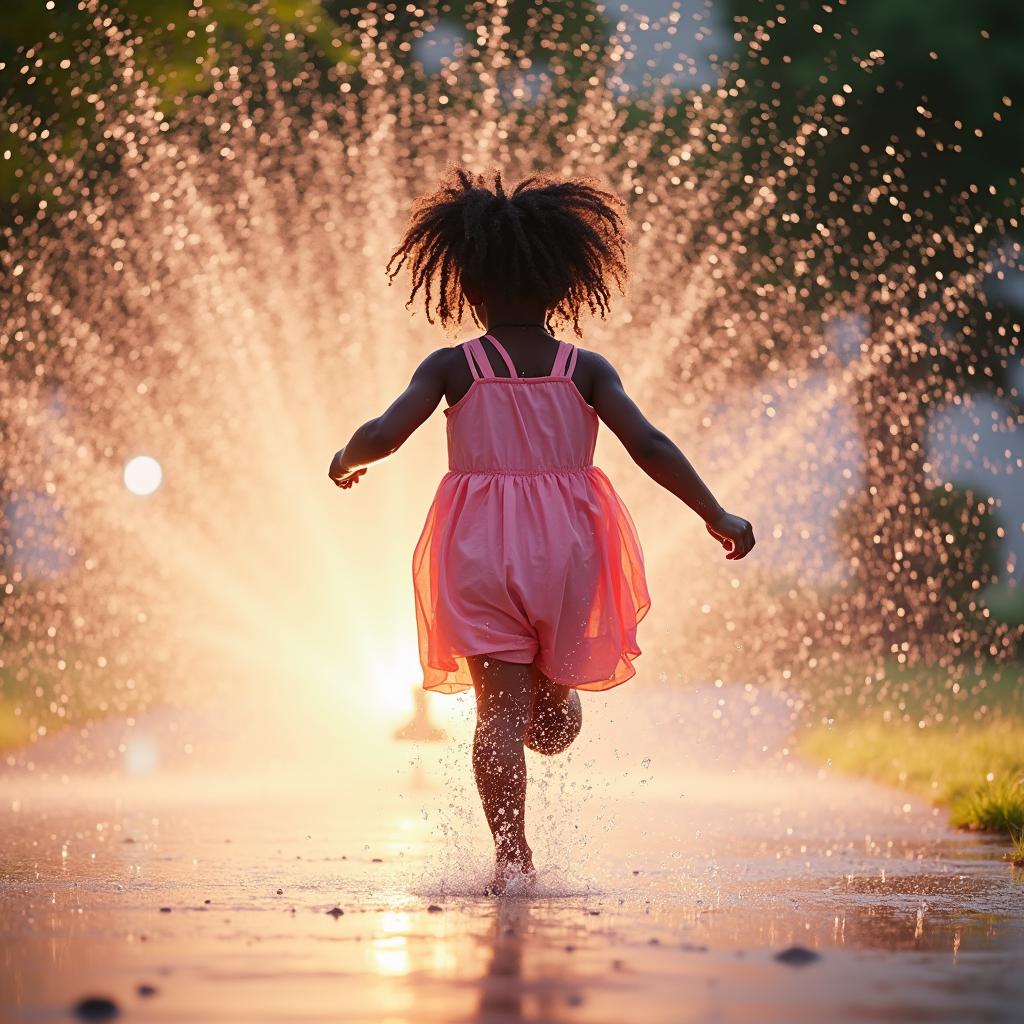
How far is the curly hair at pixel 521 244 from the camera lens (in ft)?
18.1

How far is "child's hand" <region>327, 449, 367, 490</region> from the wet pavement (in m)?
1.01

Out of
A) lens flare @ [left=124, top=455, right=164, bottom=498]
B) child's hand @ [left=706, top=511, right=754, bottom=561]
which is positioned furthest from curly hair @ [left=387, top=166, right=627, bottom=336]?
lens flare @ [left=124, top=455, right=164, bottom=498]

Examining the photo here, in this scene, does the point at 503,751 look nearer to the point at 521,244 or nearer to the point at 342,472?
the point at 342,472

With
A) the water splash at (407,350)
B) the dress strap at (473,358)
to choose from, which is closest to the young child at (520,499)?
the dress strap at (473,358)

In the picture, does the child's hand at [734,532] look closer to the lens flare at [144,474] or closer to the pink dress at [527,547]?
the pink dress at [527,547]

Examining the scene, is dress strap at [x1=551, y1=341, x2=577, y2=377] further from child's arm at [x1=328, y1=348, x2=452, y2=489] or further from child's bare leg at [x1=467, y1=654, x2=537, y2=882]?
child's bare leg at [x1=467, y1=654, x2=537, y2=882]

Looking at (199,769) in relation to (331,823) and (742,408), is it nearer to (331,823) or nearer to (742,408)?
(331,823)

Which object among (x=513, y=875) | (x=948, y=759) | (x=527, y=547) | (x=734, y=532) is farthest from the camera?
(x=948, y=759)

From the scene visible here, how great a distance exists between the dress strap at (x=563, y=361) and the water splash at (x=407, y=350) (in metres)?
12.4

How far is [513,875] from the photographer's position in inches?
198

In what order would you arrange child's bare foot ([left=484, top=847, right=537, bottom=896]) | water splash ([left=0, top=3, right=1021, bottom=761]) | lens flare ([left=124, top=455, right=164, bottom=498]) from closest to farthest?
child's bare foot ([left=484, top=847, right=537, bottom=896]) → water splash ([left=0, top=3, right=1021, bottom=761]) → lens flare ([left=124, top=455, right=164, bottom=498])

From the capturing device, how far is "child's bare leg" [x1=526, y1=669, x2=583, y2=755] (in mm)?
5363

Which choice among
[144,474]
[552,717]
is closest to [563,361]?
[552,717]

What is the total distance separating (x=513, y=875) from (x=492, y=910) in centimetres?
43
